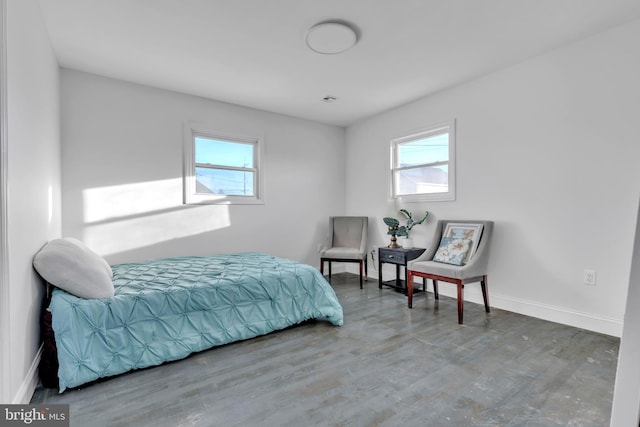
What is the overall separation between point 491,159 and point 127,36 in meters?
3.51

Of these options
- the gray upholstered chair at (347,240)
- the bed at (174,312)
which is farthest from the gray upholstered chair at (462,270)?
the gray upholstered chair at (347,240)

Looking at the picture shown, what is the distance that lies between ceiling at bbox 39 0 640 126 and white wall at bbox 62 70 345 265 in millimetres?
292

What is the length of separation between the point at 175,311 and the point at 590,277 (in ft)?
10.7

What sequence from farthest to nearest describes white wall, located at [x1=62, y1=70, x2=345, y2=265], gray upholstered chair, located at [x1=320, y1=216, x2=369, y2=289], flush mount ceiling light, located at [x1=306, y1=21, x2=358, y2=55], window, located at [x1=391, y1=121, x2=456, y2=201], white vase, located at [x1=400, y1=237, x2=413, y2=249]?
gray upholstered chair, located at [x1=320, y1=216, x2=369, y2=289], white vase, located at [x1=400, y1=237, x2=413, y2=249], window, located at [x1=391, y1=121, x2=456, y2=201], white wall, located at [x1=62, y1=70, x2=345, y2=265], flush mount ceiling light, located at [x1=306, y1=21, x2=358, y2=55]

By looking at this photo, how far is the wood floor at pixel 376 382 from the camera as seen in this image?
5.06 ft

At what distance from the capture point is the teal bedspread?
183 cm

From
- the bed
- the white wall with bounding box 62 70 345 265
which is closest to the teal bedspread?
the bed

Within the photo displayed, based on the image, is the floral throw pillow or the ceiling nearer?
the ceiling

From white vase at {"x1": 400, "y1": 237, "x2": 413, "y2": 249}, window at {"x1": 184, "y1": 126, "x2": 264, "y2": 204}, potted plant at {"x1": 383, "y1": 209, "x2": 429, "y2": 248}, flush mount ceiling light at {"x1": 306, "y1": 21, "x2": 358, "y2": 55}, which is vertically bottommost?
white vase at {"x1": 400, "y1": 237, "x2": 413, "y2": 249}

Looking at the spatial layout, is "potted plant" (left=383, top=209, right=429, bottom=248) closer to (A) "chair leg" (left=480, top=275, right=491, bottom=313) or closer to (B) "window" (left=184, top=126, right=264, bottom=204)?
(A) "chair leg" (left=480, top=275, right=491, bottom=313)

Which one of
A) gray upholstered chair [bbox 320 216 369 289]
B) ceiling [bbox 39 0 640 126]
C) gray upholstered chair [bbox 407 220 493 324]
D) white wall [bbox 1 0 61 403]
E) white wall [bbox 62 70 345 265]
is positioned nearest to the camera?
white wall [bbox 1 0 61 403]

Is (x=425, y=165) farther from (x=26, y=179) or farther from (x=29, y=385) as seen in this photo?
(x=29, y=385)

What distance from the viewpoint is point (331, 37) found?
2541 millimetres

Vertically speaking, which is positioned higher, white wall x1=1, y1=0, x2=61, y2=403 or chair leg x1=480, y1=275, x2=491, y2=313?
white wall x1=1, y1=0, x2=61, y2=403
